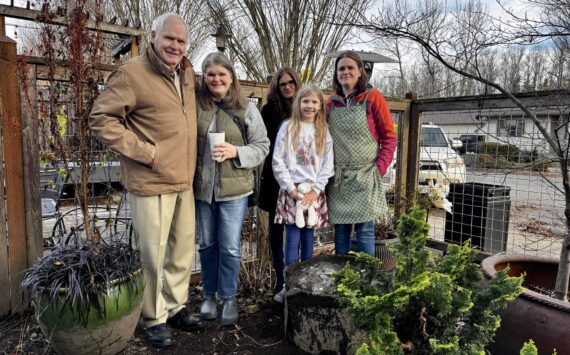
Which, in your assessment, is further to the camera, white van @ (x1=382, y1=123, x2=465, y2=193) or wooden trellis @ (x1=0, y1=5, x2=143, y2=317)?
white van @ (x1=382, y1=123, x2=465, y2=193)

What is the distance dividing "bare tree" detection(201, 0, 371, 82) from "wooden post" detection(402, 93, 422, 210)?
3207mm

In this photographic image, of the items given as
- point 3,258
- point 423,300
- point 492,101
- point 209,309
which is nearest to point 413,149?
point 492,101

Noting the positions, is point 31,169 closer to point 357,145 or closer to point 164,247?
point 164,247

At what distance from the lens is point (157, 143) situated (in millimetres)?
2406

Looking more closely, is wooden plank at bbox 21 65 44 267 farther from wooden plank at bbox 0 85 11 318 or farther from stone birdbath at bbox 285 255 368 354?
stone birdbath at bbox 285 255 368 354

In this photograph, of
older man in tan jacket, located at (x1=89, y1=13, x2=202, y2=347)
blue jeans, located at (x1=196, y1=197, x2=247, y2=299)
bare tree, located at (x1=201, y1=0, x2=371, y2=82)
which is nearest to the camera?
older man in tan jacket, located at (x1=89, y1=13, x2=202, y2=347)

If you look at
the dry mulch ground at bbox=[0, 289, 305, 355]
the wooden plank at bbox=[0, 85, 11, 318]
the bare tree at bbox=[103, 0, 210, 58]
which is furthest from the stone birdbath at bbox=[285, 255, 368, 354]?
the bare tree at bbox=[103, 0, 210, 58]

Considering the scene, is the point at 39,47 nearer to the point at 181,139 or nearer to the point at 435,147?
the point at 181,139

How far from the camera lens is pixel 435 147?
23.3 ft

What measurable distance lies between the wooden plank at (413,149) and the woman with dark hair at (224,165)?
7.88 ft

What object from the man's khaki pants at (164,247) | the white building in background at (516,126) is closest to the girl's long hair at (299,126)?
the man's khaki pants at (164,247)

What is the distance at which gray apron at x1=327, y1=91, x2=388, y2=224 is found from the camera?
9.65 ft

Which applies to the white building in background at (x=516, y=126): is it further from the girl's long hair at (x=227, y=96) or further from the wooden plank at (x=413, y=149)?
the girl's long hair at (x=227, y=96)

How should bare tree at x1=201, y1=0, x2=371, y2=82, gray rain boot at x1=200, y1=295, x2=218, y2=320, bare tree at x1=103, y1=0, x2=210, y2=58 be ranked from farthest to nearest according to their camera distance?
bare tree at x1=103, y1=0, x2=210, y2=58 < bare tree at x1=201, y1=0, x2=371, y2=82 < gray rain boot at x1=200, y1=295, x2=218, y2=320
